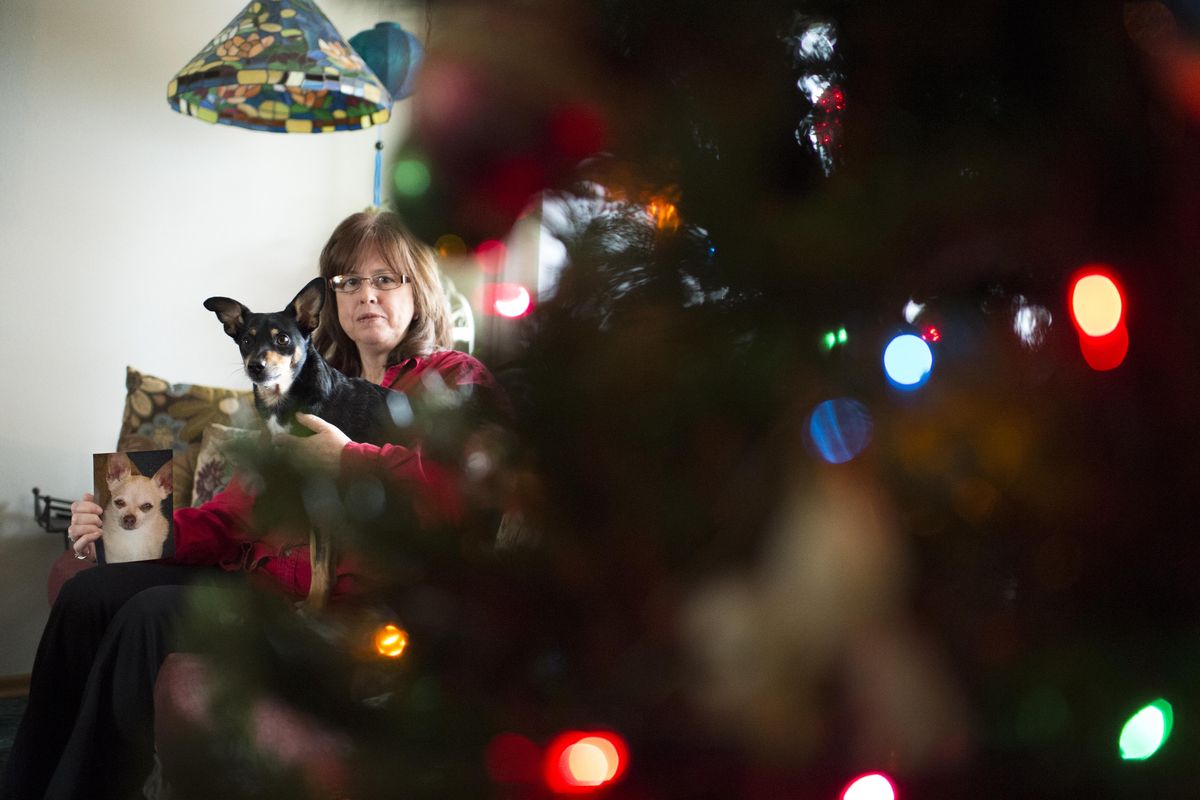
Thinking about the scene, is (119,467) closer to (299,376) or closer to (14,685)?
(299,376)

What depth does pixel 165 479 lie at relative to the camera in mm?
1426

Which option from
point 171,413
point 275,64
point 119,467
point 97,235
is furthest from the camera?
point 97,235

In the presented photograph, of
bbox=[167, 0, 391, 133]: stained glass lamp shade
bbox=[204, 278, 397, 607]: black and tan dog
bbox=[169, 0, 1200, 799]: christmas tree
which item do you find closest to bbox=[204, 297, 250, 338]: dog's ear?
bbox=[204, 278, 397, 607]: black and tan dog

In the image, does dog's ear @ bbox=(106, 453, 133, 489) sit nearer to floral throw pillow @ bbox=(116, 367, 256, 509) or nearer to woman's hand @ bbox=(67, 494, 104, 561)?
woman's hand @ bbox=(67, 494, 104, 561)

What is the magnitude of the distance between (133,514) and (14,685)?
1.84 meters

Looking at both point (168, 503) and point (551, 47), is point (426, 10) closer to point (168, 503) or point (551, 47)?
point (551, 47)

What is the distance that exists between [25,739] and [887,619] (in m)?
1.56

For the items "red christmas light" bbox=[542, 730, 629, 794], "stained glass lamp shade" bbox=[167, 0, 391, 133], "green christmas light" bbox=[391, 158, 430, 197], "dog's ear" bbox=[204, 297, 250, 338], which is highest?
"stained glass lamp shade" bbox=[167, 0, 391, 133]

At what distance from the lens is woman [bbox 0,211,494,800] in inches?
55.4

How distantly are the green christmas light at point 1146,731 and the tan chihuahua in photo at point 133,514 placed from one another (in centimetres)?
131

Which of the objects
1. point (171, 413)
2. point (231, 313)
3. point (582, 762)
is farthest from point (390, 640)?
point (171, 413)

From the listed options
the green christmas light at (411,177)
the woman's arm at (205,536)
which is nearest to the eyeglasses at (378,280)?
the woman's arm at (205,536)

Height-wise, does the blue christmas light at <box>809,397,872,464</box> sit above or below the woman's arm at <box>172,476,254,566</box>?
above

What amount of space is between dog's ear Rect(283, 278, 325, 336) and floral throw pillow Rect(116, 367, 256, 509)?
97 centimetres
